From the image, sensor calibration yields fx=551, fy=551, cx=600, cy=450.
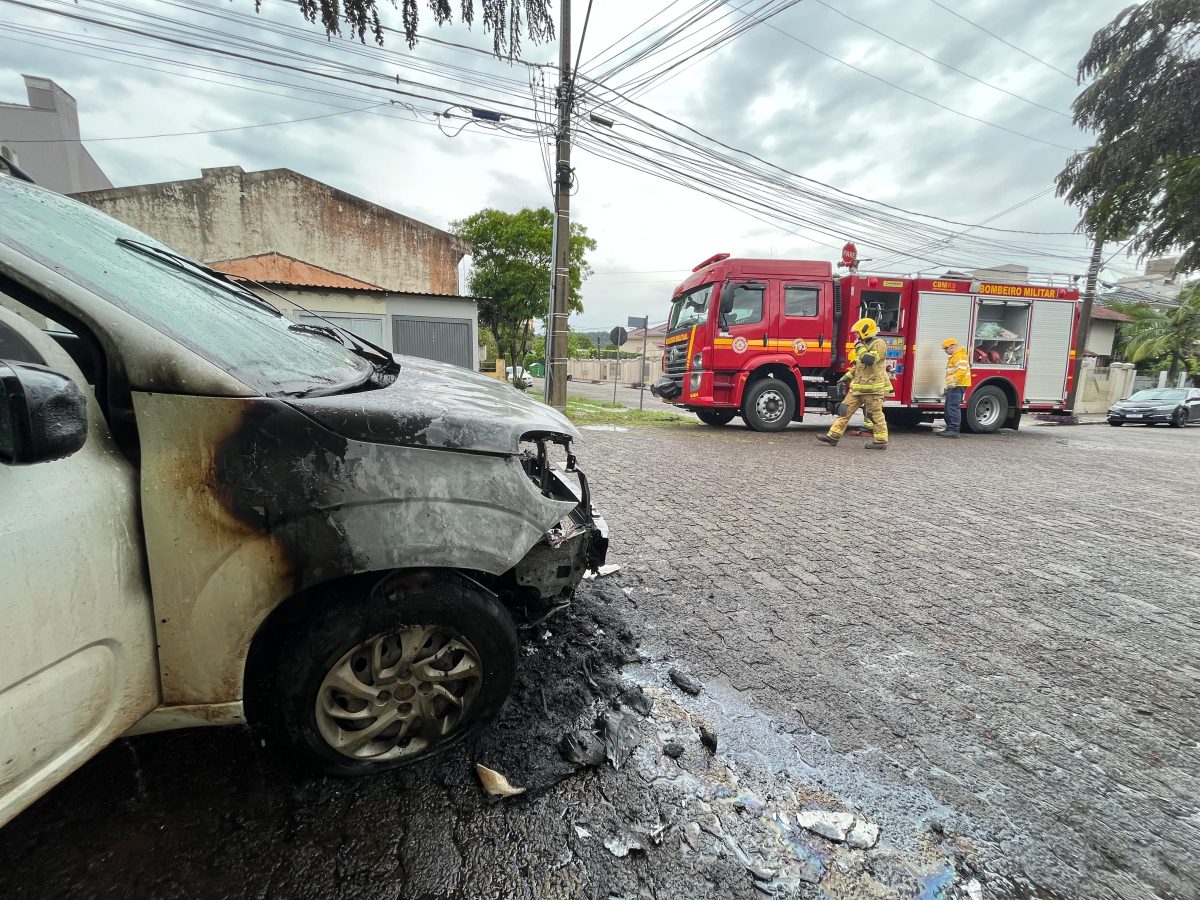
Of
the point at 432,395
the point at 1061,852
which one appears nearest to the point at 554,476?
the point at 432,395

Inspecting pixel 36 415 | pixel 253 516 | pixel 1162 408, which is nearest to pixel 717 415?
pixel 253 516

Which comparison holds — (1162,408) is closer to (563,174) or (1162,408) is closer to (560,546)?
(563,174)

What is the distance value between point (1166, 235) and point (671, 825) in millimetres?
18325

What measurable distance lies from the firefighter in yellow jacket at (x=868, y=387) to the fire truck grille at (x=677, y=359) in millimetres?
3082

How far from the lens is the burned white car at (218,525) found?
1.14 metres

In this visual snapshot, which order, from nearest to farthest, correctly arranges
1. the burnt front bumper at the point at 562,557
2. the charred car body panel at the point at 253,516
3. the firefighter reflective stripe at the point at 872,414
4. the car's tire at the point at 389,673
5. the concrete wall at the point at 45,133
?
the charred car body panel at the point at 253,516 < the car's tire at the point at 389,673 < the burnt front bumper at the point at 562,557 < the firefighter reflective stripe at the point at 872,414 < the concrete wall at the point at 45,133

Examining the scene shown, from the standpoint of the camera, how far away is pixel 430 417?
1.64 metres

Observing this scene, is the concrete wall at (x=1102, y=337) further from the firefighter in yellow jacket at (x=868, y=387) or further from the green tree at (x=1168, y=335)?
the firefighter in yellow jacket at (x=868, y=387)

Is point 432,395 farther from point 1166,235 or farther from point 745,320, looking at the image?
point 1166,235

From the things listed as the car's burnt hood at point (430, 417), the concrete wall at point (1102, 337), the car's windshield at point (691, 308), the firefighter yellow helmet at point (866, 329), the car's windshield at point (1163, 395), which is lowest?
the car's windshield at point (1163, 395)

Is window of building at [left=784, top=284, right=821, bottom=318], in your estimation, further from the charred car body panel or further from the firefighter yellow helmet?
the charred car body panel

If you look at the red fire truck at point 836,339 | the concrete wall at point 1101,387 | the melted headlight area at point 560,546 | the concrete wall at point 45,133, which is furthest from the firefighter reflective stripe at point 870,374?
the concrete wall at point 45,133

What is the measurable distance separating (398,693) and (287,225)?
19.8 m

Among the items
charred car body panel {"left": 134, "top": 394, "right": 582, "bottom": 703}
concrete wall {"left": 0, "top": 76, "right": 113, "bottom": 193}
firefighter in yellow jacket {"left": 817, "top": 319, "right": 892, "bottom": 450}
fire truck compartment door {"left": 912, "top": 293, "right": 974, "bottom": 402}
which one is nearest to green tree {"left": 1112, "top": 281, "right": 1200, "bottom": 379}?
fire truck compartment door {"left": 912, "top": 293, "right": 974, "bottom": 402}
